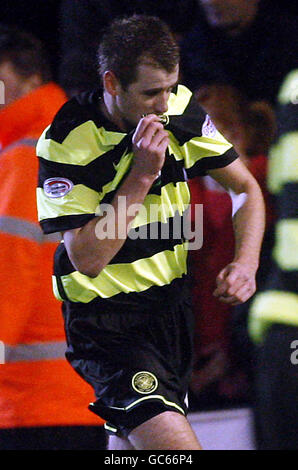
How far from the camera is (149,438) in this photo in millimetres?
2391

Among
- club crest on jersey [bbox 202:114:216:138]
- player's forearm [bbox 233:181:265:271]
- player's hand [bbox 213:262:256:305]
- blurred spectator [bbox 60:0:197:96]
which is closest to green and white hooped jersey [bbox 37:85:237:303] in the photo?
club crest on jersey [bbox 202:114:216:138]

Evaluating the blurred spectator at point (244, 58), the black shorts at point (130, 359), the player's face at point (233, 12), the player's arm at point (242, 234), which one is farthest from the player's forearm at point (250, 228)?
the player's face at point (233, 12)

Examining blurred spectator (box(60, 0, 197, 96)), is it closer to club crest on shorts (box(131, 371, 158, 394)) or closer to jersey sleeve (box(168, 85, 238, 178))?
jersey sleeve (box(168, 85, 238, 178))

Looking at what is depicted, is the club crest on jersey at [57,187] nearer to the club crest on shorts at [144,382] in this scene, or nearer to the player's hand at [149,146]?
the player's hand at [149,146]

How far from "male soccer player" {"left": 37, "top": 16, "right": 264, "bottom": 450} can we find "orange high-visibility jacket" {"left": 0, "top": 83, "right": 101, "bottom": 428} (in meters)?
0.12

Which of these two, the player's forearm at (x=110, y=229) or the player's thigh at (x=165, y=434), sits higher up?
the player's forearm at (x=110, y=229)

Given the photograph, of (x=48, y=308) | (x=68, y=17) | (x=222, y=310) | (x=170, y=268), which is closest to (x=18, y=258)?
(x=48, y=308)

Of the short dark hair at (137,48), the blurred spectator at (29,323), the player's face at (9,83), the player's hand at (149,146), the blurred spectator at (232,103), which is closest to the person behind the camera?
the player's hand at (149,146)

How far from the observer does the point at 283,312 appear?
275cm

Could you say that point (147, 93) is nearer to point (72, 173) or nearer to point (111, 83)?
point (111, 83)

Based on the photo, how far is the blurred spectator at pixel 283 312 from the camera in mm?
2688

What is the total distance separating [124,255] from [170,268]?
0.13 meters

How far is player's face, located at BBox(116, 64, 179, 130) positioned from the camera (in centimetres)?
241

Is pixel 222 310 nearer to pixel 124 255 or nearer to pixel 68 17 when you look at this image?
pixel 124 255
